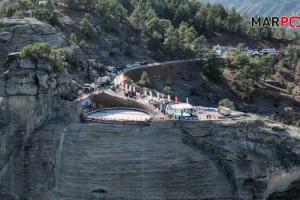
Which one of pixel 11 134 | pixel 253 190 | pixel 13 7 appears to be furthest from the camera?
pixel 13 7

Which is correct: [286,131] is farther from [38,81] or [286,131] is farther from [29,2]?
[29,2]

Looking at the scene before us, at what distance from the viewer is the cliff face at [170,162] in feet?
171

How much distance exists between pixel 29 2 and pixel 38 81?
43.8 metres

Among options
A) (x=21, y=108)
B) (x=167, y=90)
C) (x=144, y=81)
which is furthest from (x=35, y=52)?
(x=167, y=90)

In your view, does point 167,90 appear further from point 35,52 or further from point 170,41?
point 35,52

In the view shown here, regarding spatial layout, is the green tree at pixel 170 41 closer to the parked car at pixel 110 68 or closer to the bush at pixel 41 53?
the parked car at pixel 110 68

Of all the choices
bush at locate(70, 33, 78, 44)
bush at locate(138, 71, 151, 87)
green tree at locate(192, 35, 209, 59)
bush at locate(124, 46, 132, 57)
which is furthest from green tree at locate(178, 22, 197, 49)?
bush at locate(70, 33, 78, 44)

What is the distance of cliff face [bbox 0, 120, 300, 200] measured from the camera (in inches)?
2051

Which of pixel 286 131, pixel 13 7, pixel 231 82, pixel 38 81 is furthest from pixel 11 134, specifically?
pixel 231 82

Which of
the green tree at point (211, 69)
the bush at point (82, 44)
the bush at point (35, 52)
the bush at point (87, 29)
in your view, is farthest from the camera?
the green tree at point (211, 69)

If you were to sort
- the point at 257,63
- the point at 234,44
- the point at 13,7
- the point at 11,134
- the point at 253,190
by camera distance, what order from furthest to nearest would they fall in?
the point at 234,44 → the point at 257,63 → the point at 13,7 → the point at 11,134 → the point at 253,190

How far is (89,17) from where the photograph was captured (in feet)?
327

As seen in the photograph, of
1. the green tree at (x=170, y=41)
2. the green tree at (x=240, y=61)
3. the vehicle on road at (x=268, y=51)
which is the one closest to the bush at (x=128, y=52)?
the green tree at (x=170, y=41)

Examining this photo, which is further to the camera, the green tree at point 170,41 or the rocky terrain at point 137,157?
the green tree at point 170,41
